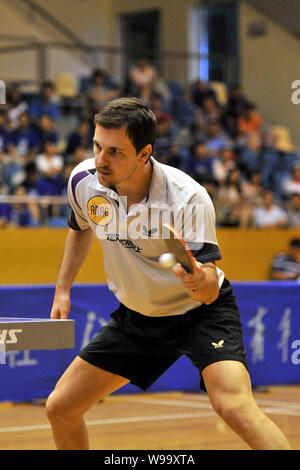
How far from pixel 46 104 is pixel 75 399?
11162mm

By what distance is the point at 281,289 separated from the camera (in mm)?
8109

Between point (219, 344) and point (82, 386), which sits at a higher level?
point (219, 344)

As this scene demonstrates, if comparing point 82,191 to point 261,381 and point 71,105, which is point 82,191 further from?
point 71,105

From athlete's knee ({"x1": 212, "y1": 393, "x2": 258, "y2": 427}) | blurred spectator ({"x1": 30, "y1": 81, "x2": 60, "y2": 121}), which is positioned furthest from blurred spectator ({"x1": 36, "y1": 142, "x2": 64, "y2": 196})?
athlete's knee ({"x1": 212, "y1": 393, "x2": 258, "y2": 427})

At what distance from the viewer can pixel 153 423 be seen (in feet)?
20.9

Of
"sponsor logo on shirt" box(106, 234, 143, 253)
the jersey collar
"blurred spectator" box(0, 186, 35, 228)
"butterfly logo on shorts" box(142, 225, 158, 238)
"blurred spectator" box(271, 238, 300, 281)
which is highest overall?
the jersey collar

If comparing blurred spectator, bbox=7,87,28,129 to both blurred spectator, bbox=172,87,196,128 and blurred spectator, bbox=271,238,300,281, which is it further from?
blurred spectator, bbox=271,238,300,281

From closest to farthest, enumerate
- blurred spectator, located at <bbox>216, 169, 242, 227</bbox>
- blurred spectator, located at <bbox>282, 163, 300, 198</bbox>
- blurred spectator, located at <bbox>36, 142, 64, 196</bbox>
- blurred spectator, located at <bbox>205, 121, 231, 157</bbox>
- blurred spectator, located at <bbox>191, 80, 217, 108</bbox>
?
1. blurred spectator, located at <bbox>36, 142, 64, 196</bbox>
2. blurred spectator, located at <bbox>216, 169, 242, 227</bbox>
3. blurred spectator, located at <bbox>282, 163, 300, 198</bbox>
4. blurred spectator, located at <bbox>205, 121, 231, 157</bbox>
5. blurred spectator, located at <bbox>191, 80, 217, 108</bbox>

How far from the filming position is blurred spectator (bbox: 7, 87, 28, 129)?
12770 mm

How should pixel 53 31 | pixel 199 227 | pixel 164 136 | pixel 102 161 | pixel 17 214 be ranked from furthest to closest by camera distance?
pixel 53 31, pixel 164 136, pixel 17 214, pixel 199 227, pixel 102 161

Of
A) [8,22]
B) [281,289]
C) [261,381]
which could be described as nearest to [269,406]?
[261,381]

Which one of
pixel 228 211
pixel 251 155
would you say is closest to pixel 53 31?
pixel 251 155

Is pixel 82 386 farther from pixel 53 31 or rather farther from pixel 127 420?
pixel 53 31

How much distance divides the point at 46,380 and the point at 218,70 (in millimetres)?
14152
